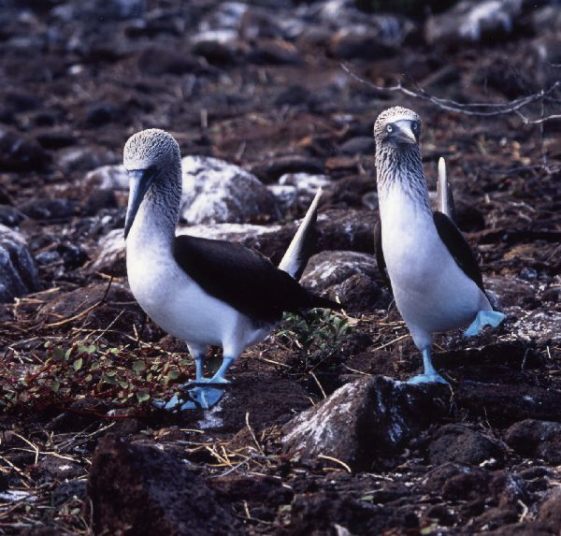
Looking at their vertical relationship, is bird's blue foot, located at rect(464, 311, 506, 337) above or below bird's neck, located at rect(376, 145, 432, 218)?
below

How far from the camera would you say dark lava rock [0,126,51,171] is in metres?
10.7

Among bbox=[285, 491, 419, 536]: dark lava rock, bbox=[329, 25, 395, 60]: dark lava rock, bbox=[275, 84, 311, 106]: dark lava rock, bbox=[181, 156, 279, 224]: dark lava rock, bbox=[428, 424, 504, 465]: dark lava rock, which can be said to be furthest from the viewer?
bbox=[329, 25, 395, 60]: dark lava rock

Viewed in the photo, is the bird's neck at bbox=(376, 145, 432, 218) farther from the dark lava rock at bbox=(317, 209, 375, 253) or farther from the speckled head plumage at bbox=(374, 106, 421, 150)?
the dark lava rock at bbox=(317, 209, 375, 253)

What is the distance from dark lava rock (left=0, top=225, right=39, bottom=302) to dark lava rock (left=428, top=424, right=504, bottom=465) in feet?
10.8

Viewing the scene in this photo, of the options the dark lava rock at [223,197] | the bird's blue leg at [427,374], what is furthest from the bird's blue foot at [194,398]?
the dark lava rock at [223,197]

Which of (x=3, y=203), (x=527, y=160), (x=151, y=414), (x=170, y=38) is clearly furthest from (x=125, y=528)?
(x=170, y=38)

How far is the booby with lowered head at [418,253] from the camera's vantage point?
454 centimetres

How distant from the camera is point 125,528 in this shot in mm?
3309

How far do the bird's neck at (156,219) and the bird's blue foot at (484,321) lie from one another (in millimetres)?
1244

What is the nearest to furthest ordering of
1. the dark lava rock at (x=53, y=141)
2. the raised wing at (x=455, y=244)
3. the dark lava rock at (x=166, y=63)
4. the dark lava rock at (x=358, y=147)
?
the raised wing at (x=455, y=244) → the dark lava rock at (x=358, y=147) → the dark lava rock at (x=53, y=141) → the dark lava rock at (x=166, y=63)

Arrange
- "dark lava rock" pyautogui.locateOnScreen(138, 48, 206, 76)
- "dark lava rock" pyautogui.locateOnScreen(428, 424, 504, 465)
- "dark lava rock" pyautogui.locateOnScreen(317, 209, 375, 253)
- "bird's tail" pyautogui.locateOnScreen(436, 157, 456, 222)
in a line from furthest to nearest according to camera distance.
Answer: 1. "dark lava rock" pyautogui.locateOnScreen(138, 48, 206, 76)
2. "dark lava rock" pyautogui.locateOnScreen(317, 209, 375, 253)
3. "bird's tail" pyautogui.locateOnScreen(436, 157, 456, 222)
4. "dark lava rock" pyautogui.locateOnScreen(428, 424, 504, 465)

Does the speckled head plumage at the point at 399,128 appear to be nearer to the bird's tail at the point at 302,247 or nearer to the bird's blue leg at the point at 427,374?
the bird's tail at the point at 302,247

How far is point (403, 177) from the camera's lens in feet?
15.2

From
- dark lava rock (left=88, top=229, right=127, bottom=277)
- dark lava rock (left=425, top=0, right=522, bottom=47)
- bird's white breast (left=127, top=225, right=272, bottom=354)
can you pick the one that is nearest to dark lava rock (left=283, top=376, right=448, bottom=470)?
bird's white breast (left=127, top=225, right=272, bottom=354)
